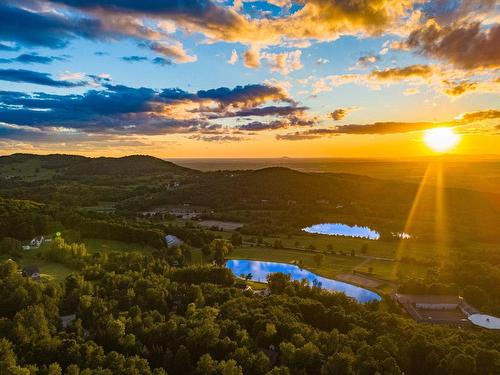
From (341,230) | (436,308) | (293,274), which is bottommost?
(341,230)

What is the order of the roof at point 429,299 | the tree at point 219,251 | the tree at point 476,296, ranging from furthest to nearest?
the tree at point 219,251 < the tree at point 476,296 < the roof at point 429,299

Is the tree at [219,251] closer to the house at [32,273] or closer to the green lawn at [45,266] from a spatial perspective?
the green lawn at [45,266]

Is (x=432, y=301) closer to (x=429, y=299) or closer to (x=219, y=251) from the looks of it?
(x=429, y=299)

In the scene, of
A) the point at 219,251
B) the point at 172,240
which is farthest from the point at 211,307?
the point at 172,240

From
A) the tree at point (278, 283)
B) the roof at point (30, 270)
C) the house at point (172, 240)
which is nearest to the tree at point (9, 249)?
the roof at point (30, 270)

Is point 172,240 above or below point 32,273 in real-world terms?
below

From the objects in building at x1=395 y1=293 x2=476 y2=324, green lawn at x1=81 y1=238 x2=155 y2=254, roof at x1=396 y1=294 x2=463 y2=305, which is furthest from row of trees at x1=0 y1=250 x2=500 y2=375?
green lawn at x1=81 y1=238 x2=155 y2=254
